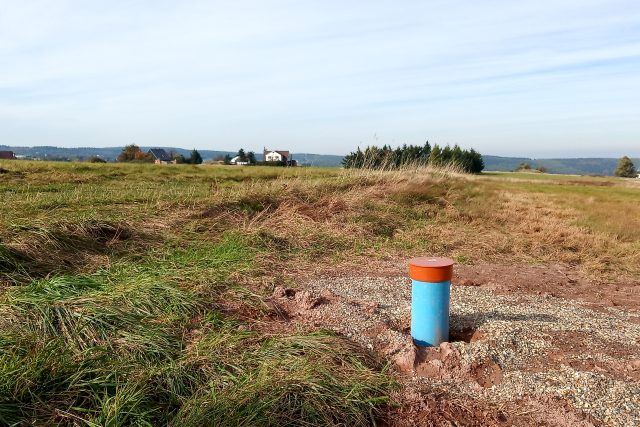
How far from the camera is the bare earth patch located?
3.29 m

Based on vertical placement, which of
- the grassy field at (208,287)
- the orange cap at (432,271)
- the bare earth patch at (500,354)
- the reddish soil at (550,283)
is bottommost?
the reddish soil at (550,283)

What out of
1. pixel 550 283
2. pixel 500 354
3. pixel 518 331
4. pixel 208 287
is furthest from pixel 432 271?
pixel 550 283

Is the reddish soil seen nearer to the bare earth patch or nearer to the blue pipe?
the bare earth patch

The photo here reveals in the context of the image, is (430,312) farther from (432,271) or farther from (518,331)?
(518,331)

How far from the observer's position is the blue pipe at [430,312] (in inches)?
167

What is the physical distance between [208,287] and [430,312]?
247 centimetres

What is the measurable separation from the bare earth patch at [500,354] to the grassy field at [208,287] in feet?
1.07

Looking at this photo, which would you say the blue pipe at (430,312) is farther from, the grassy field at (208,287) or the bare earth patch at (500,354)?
the grassy field at (208,287)

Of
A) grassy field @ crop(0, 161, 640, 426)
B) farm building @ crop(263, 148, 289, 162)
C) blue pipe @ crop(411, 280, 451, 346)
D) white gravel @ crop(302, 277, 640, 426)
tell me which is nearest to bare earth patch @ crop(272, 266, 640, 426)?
white gravel @ crop(302, 277, 640, 426)

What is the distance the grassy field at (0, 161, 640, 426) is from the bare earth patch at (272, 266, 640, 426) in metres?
0.32

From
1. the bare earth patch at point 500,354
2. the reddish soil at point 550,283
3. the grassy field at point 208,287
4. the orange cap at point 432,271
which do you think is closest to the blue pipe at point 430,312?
the orange cap at point 432,271

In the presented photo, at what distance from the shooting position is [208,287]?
17.7ft

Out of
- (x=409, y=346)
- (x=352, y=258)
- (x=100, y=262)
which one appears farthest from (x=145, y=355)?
(x=352, y=258)

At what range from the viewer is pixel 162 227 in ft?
28.2
